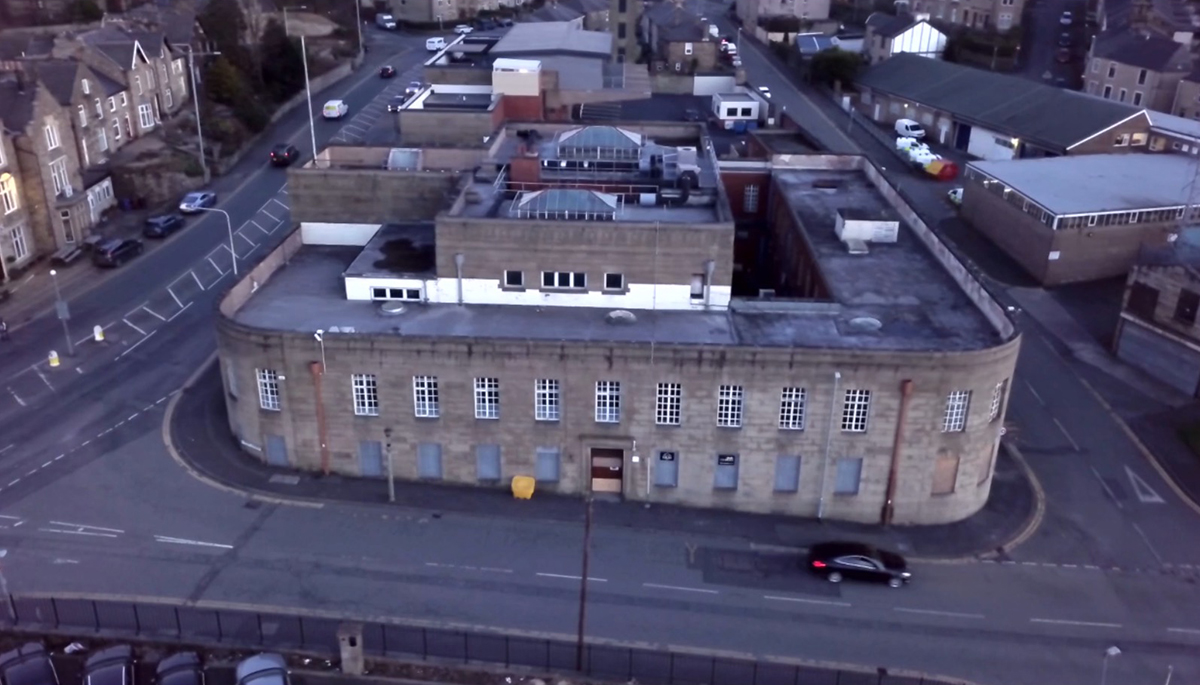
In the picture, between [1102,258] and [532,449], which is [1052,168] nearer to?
[1102,258]

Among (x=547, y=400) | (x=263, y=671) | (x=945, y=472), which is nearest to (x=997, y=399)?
(x=945, y=472)

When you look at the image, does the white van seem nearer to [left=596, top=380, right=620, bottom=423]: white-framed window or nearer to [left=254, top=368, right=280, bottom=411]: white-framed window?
[left=596, top=380, right=620, bottom=423]: white-framed window

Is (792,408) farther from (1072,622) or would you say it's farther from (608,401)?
(1072,622)

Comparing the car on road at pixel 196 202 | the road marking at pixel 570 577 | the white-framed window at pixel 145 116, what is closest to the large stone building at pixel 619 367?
the road marking at pixel 570 577

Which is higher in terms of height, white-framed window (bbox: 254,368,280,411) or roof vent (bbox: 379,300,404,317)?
roof vent (bbox: 379,300,404,317)

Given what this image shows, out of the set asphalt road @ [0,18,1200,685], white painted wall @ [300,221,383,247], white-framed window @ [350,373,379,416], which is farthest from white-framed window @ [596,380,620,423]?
white painted wall @ [300,221,383,247]

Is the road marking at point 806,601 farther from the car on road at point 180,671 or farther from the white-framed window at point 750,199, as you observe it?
the white-framed window at point 750,199
